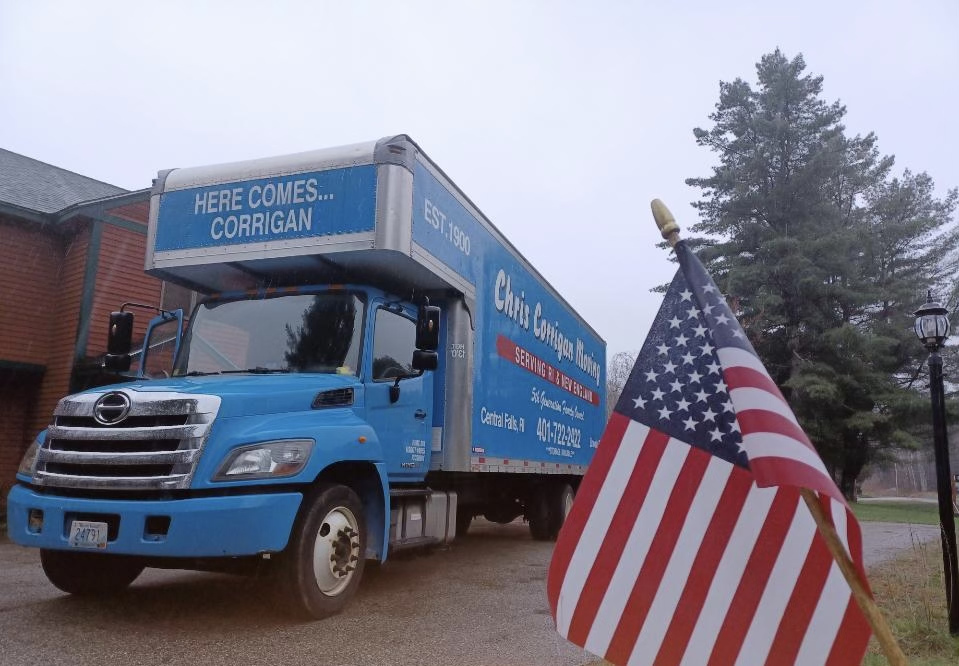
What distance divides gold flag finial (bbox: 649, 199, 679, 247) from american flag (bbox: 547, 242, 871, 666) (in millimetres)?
122

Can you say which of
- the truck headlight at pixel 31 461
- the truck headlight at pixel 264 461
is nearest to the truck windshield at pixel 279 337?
the truck headlight at pixel 264 461

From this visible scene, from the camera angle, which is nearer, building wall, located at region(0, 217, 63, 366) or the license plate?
the license plate

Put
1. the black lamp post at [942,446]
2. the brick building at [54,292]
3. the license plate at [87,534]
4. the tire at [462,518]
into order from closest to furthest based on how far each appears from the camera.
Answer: the license plate at [87,534], the black lamp post at [942,446], the tire at [462,518], the brick building at [54,292]

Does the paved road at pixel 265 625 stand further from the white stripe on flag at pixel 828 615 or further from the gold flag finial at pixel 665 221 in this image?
the gold flag finial at pixel 665 221

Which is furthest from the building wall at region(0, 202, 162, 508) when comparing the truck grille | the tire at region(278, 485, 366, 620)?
the tire at region(278, 485, 366, 620)

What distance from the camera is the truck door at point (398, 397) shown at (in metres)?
6.18

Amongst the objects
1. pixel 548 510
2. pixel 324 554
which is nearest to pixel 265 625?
pixel 324 554

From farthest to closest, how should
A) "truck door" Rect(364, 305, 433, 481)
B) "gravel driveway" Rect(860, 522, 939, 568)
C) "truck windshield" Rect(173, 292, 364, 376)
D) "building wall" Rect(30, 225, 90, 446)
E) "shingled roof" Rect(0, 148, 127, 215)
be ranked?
"shingled roof" Rect(0, 148, 127, 215)
"building wall" Rect(30, 225, 90, 446)
"gravel driveway" Rect(860, 522, 939, 568)
"truck door" Rect(364, 305, 433, 481)
"truck windshield" Rect(173, 292, 364, 376)

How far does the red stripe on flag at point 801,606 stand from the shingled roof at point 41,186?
13.8 meters

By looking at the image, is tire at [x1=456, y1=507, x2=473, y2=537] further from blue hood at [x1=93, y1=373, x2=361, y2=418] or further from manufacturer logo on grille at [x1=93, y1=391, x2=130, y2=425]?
manufacturer logo on grille at [x1=93, y1=391, x2=130, y2=425]

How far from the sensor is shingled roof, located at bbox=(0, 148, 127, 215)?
43.4 ft

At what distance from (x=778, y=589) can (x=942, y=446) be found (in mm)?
4446

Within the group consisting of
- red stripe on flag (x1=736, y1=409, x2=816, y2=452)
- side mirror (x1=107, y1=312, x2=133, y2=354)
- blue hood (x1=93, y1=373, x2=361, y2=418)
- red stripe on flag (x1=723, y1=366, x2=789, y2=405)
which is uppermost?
side mirror (x1=107, y1=312, x2=133, y2=354)

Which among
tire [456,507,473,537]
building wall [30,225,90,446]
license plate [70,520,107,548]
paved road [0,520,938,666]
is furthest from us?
building wall [30,225,90,446]
